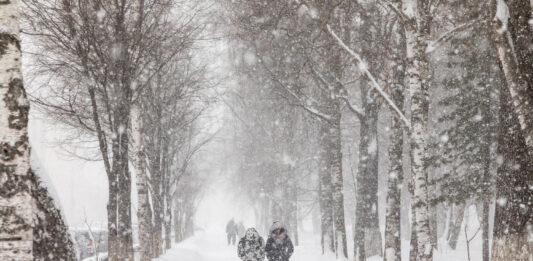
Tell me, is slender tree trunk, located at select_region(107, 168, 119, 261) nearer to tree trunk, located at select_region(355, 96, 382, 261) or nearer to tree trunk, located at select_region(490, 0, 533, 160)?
tree trunk, located at select_region(355, 96, 382, 261)

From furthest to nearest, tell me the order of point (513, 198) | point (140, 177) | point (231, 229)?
point (231, 229) → point (140, 177) → point (513, 198)

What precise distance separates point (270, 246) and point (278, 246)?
0.17 m

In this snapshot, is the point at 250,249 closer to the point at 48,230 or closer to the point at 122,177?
the point at 122,177

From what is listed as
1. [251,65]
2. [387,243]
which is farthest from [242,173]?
[387,243]

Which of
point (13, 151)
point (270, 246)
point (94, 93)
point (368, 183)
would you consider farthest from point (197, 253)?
point (13, 151)

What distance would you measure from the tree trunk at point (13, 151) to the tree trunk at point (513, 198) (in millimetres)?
6641

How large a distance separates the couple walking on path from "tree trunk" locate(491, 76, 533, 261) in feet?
13.2

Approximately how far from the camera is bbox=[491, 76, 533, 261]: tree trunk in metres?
6.67

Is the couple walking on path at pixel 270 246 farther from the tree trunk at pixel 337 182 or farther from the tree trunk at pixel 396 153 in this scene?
the tree trunk at pixel 337 182

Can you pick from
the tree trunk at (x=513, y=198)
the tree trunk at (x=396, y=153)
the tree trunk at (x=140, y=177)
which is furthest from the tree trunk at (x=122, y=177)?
the tree trunk at (x=513, y=198)

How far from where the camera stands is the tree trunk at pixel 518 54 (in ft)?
18.5

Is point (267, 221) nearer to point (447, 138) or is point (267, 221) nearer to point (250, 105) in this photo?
point (250, 105)

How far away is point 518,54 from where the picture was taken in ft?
21.0

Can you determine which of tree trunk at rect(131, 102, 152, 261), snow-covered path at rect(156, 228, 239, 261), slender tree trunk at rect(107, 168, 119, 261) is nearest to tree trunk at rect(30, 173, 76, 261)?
slender tree trunk at rect(107, 168, 119, 261)
